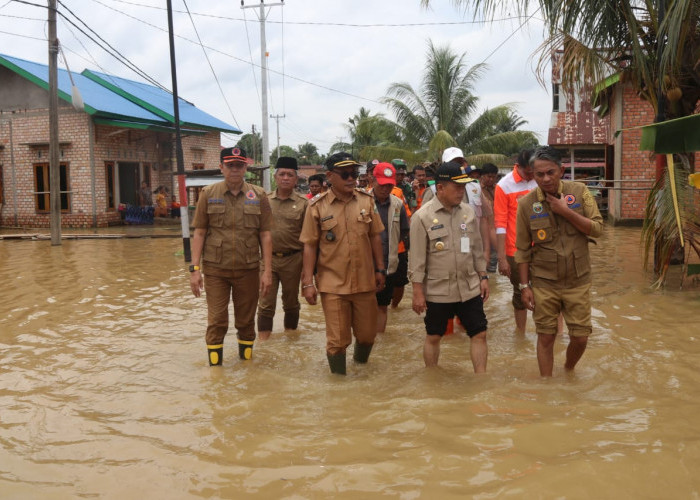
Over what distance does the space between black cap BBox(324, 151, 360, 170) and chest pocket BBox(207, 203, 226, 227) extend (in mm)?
983

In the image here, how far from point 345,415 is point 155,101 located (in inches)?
956

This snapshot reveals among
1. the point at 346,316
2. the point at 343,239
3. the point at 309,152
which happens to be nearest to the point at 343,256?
the point at 343,239

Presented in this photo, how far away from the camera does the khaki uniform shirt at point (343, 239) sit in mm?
5023

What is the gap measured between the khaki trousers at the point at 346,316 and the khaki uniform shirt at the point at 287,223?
4.33 feet

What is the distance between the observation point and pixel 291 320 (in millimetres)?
6820

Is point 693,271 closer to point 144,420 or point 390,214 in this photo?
point 390,214

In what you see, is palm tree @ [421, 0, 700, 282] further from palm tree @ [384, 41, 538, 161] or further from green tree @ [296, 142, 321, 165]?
green tree @ [296, 142, 321, 165]

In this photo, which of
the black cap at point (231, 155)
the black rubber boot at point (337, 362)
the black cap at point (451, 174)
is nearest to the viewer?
the black cap at point (451, 174)

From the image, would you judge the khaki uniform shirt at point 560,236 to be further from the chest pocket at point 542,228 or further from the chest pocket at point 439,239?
the chest pocket at point 439,239

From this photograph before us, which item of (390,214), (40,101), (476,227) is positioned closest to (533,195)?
(476,227)

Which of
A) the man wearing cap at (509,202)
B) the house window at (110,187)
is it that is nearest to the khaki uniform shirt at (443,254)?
the man wearing cap at (509,202)

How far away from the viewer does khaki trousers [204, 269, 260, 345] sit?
5453 mm

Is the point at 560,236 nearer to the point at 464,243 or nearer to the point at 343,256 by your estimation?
the point at 464,243

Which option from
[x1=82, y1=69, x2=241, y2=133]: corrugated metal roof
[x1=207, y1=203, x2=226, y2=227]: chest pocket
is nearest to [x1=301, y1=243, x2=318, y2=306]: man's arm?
[x1=207, y1=203, x2=226, y2=227]: chest pocket
